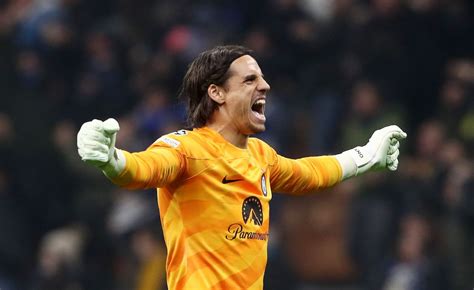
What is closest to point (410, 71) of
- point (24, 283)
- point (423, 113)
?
point (423, 113)

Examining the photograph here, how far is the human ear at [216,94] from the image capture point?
5445mm

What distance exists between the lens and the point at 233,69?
5.45 m

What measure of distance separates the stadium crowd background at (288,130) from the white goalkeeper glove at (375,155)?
3.62m

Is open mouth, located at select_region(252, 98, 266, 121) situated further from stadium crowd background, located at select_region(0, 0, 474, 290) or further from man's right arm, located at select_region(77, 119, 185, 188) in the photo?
stadium crowd background, located at select_region(0, 0, 474, 290)

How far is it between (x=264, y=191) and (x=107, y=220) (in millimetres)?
6293

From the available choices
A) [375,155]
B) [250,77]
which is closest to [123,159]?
[250,77]

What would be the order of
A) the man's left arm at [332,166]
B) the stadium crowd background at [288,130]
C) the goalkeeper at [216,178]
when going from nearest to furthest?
the goalkeeper at [216,178]
the man's left arm at [332,166]
the stadium crowd background at [288,130]

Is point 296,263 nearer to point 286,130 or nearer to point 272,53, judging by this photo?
point 286,130

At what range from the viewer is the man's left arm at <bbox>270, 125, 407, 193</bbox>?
18.9 feet

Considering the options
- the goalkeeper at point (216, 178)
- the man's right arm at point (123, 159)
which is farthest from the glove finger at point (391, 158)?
the man's right arm at point (123, 159)

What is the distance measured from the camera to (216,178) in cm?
521

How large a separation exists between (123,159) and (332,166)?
1587 mm

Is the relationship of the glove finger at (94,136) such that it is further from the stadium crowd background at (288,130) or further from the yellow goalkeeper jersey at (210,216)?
the stadium crowd background at (288,130)

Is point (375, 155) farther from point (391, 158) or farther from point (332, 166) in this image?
point (332, 166)
